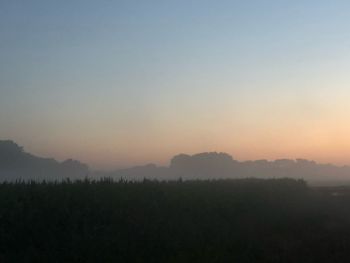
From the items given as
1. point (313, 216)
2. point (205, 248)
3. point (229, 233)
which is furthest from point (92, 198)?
point (313, 216)

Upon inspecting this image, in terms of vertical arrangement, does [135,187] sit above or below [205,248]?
above

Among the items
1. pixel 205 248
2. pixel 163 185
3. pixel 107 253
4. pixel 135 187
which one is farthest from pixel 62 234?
pixel 163 185

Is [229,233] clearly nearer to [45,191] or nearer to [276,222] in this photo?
[276,222]

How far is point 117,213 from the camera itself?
2636 centimetres

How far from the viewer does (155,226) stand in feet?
77.6

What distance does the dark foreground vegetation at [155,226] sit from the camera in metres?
18.0

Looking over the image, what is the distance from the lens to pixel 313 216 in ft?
94.5

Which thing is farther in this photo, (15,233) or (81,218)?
(81,218)

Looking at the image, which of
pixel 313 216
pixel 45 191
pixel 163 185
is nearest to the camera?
pixel 45 191

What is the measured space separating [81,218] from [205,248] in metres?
8.41

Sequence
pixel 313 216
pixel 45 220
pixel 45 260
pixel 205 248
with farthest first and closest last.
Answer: pixel 313 216 → pixel 45 220 → pixel 205 248 → pixel 45 260

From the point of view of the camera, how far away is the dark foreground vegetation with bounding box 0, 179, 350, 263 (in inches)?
709

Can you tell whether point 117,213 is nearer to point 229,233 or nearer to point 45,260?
point 229,233

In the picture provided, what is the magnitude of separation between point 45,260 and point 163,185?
18028 millimetres
